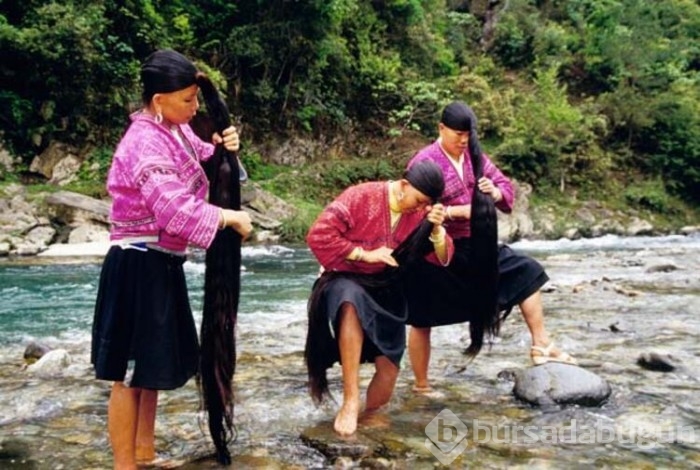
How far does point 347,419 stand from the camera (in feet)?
10.9

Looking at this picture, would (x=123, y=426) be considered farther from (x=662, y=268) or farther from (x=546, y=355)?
(x=662, y=268)

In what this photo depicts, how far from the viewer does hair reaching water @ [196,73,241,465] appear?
2848 millimetres

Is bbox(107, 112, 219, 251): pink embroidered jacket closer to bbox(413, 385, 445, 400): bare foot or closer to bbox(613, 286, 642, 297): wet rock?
bbox(413, 385, 445, 400): bare foot

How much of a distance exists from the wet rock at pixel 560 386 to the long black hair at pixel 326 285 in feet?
3.57

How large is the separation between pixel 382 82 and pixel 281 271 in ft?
47.8

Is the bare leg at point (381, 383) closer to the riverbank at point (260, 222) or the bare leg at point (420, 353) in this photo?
the bare leg at point (420, 353)

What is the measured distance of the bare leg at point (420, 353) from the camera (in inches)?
163

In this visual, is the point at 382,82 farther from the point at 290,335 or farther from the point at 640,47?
the point at 290,335

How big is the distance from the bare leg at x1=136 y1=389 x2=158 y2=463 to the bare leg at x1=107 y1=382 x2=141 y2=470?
8.1 inches

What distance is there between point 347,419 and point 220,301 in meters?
0.95

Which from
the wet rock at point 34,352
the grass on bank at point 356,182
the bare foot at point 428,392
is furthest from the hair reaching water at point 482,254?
the grass on bank at point 356,182

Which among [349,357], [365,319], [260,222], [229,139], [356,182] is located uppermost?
[229,139]

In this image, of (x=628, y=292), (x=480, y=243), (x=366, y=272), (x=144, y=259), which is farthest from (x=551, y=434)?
(x=628, y=292)

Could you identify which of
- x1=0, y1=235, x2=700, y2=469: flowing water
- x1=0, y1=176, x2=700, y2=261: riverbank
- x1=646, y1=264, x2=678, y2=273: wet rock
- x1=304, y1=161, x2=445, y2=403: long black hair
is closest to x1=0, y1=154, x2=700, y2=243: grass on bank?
x1=0, y1=176, x2=700, y2=261: riverbank
